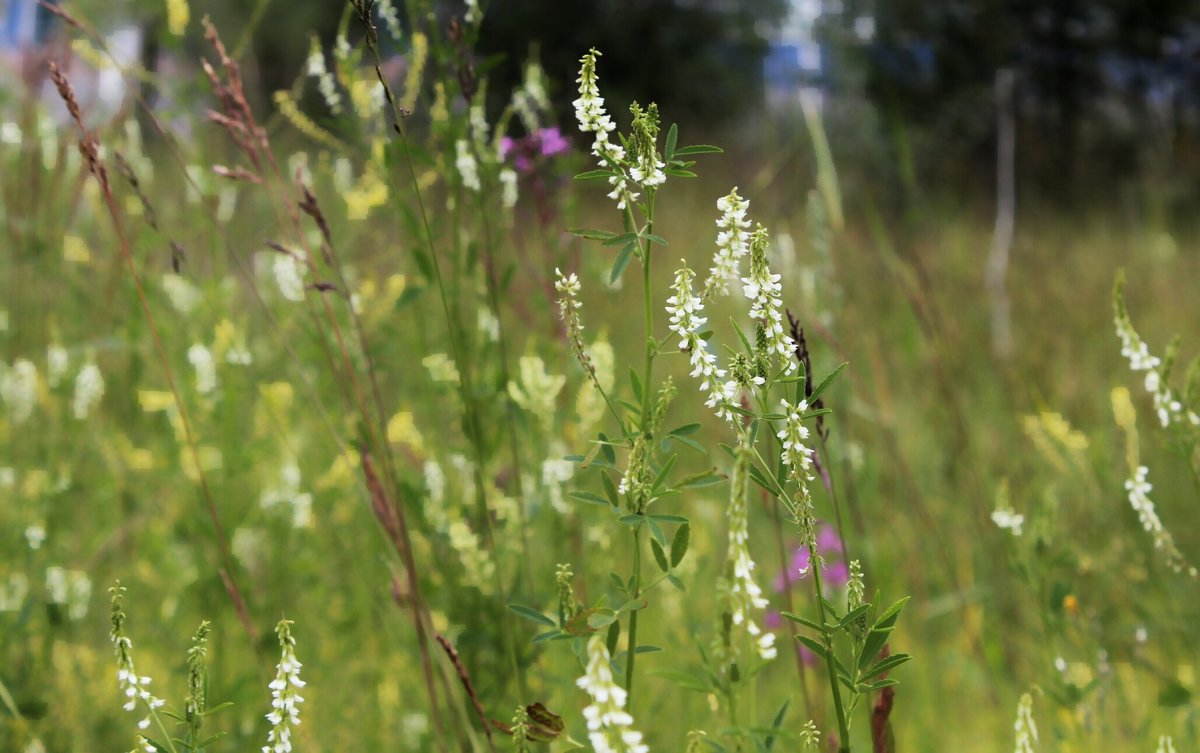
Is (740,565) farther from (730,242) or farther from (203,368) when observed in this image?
(203,368)

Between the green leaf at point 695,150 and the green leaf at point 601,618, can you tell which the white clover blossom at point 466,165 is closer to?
the green leaf at point 695,150

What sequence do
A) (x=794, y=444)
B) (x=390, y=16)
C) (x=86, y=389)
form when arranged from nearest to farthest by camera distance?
1. (x=794, y=444)
2. (x=390, y=16)
3. (x=86, y=389)

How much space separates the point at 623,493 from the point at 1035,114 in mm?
13645

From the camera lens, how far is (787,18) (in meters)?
14.0

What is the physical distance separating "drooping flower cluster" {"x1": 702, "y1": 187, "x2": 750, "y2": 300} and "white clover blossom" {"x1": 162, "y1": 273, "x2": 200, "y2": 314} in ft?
6.03

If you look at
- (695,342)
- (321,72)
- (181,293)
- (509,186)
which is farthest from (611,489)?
(181,293)

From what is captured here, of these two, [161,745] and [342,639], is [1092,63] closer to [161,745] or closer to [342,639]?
[342,639]

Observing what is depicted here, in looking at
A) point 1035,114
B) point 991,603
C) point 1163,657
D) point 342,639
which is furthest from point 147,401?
point 1035,114

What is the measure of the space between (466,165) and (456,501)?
620mm

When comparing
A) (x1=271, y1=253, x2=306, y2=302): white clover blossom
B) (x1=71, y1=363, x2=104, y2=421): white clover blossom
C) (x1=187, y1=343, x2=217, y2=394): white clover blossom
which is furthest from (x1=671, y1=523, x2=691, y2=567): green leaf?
(x1=71, y1=363, x2=104, y2=421): white clover blossom

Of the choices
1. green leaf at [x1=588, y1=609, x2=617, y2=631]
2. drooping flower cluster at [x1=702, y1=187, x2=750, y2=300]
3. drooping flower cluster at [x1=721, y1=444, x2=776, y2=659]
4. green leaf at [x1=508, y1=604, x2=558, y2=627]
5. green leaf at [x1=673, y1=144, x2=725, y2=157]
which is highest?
green leaf at [x1=673, y1=144, x2=725, y2=157]

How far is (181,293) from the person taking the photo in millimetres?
2684

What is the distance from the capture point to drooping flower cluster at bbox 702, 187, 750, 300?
33.6 inches

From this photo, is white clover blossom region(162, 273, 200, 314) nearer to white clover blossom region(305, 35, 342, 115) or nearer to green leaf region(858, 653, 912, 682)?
white clover blossom region(305, 35, 342, 115)
